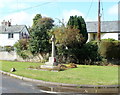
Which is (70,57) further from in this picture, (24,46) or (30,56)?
(24,46)

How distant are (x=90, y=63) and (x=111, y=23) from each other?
2062 cm

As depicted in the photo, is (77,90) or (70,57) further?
(70,57)

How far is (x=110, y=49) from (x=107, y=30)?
719 inches

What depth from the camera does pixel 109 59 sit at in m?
26.2

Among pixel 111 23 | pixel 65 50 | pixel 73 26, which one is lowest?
pixel 65 50

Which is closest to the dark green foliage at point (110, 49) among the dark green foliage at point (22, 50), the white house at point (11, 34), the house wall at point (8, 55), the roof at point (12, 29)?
the dark green foliage at point (22, 50)

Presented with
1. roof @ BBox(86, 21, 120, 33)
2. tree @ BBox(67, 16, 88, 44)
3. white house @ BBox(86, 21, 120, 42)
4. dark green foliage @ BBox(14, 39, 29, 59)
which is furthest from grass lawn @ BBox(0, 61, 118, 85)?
roof @ BBox(86, 21, 120, 33)

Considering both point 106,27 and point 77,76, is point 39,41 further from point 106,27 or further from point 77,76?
point 106,27

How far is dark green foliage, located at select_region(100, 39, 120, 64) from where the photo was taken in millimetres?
25234

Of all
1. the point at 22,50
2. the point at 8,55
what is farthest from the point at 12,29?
the point at 22,50

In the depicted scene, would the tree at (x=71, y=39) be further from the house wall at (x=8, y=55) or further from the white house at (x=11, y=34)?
the white house at (x=11, y=34)

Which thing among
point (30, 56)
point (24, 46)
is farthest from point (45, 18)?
point (30, 56)

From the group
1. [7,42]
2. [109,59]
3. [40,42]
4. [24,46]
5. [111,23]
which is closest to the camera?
[109,59]

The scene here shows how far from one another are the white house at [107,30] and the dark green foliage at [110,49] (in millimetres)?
16119
